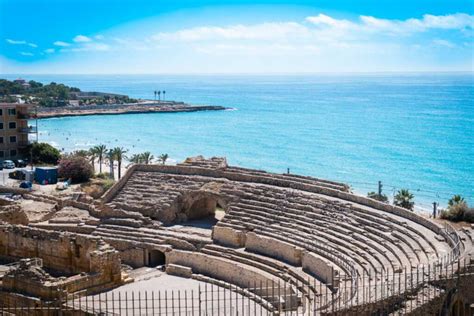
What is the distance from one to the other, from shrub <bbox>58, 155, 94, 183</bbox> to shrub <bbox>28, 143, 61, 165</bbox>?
709 cm

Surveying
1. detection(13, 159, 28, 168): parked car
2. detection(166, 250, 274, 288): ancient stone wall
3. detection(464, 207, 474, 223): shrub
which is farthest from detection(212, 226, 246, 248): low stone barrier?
detection(13, 159, 28, 168): parked car

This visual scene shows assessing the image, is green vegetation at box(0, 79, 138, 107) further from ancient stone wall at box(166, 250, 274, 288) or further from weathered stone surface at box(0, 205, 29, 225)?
ancient stone wall at box(166, 250, 274, 288)

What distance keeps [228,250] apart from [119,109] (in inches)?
4503

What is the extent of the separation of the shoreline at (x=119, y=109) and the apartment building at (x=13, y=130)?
214 feet

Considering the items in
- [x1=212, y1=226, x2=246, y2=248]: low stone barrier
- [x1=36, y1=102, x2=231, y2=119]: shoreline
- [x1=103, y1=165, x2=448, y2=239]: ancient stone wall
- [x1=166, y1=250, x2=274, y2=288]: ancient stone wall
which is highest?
[x1=36, y1=102, x2=231, y2=119]: shoreline

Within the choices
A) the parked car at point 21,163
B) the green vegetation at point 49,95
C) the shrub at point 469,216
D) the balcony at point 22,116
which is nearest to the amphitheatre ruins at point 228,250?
the shrub at point 469,216

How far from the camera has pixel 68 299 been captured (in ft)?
77.4

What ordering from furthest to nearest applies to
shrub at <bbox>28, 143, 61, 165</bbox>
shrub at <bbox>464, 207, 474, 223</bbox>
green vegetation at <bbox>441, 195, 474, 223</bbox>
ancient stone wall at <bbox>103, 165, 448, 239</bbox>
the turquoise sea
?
1. the turquoise sea
2. shrub at <bbox>28, 143, 61, 165</bbox>
3. green vegetation at <bbox>441, 195, 474, 223</bbox>
4. shrub at <bbox>464, 207, 474, 223</bbox>
5. ancient stone wall at <bbox>103, 165, 448, 239</bbox>

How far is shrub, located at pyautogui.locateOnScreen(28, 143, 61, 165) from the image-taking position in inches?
2175

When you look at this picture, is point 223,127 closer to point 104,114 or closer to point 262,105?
point 104,114

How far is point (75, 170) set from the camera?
4822 centimetres

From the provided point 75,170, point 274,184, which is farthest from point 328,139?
point 274,184

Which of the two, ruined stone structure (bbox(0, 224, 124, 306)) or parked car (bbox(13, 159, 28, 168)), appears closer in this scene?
ruined stone structure (bbox(0, 224, 124, 306))

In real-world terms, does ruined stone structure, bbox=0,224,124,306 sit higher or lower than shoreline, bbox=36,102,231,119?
lower
